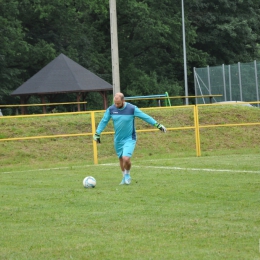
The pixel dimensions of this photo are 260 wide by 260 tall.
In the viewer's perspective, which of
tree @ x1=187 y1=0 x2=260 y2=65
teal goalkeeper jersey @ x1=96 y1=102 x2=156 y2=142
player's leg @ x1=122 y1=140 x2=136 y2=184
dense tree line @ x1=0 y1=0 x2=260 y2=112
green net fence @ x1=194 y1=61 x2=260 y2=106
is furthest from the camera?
tree @ x1=187 y1=0 x2=260 y2=65

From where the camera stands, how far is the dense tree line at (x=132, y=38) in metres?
48.4

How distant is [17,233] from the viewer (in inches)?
374

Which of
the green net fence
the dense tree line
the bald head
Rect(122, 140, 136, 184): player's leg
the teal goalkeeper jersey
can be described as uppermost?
the dense tree line

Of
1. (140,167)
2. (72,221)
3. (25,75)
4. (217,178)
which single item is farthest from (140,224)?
(25,75)

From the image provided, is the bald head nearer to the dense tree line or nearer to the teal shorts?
the teal shorts

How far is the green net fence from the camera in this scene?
41062mm

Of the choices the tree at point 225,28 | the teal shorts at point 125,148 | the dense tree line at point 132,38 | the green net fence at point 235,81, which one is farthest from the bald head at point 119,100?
the tree at point 225,28

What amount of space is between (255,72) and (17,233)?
107ft

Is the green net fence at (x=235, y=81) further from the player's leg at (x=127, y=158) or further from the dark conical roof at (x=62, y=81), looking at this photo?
the player's leg at (x=127, y=158)

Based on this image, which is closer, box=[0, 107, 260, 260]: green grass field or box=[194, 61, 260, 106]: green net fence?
box=[0, 107, 260, 260]: green grass field

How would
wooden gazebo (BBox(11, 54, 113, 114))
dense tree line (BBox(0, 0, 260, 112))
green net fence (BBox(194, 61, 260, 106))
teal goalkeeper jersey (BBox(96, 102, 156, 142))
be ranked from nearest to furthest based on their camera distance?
teal goalkeeper jersey (BBox(96, 102, 156, 142)) → wooden gazebo (BBox(11, 54, 113, 114)) → green net fence (BBox(194, 61, 260, 106)) → dense tree line (BBox(0, 0, 260, 112))

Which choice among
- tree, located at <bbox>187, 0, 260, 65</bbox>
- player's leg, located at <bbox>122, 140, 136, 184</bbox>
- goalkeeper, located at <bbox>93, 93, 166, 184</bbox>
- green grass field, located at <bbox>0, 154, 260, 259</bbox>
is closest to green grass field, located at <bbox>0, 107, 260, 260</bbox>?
green grass field, located at <bbox>0, 154, 260, 259</bbox>

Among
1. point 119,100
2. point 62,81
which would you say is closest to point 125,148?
point 119,100

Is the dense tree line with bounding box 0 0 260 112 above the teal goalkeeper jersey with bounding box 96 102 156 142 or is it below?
above
